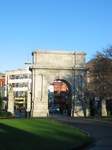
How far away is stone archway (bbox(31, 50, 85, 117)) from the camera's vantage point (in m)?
94.4

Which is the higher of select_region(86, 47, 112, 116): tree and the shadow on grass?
select_region(86, 47, 112, 116): tree

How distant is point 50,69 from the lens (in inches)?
3757

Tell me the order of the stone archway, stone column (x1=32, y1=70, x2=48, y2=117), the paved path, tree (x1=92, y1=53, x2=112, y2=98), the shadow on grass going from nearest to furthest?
the shadow on grass → the paved path → tree (x1=92, y1=53, x2=112, y2=98) → stone column (x1=32, y1=70, x2=48, y2=117) → the stone archway

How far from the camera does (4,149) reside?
21734 millimetres

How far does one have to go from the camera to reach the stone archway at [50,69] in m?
94.4

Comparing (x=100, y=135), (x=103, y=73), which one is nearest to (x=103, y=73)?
(x=103, y=73)

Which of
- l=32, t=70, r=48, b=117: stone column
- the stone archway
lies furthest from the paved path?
the stone archway

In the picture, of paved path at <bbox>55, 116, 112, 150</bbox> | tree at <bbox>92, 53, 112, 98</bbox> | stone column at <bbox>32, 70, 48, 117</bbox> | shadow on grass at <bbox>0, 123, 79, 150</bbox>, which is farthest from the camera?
stone column at <bbox>32, 70, 48, 117</bbox>

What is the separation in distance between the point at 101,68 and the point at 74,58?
1134cm

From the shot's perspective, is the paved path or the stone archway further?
the stone archway

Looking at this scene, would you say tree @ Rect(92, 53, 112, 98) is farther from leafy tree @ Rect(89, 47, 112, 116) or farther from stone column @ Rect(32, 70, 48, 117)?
stone column @ Rect(32, 70, 48, 117)

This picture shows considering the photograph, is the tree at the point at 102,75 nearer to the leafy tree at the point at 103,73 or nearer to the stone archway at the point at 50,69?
the leafy tree at the point at 103,73

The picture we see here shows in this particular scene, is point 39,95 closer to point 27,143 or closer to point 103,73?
point 103,73

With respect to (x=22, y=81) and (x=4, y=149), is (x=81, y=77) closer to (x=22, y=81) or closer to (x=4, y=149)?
(x=4, y=149)
